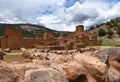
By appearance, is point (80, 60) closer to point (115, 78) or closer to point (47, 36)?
point (115, 78)

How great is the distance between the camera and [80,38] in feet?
137

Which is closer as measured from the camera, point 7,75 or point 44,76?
point 7,75

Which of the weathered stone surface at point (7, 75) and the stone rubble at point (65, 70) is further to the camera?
the stone rubble at point (65, 70)

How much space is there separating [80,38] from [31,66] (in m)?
37.7

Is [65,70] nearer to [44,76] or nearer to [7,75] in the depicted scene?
[44,76]

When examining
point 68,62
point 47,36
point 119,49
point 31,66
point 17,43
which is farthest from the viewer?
point 47,36

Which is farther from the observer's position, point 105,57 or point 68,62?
point 105,57

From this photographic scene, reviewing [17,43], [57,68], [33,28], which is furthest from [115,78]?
[33,28]

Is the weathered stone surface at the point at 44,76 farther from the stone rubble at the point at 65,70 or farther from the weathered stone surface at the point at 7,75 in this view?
the weathered stone surface at the point at 7,75

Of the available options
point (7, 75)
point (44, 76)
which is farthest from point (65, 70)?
point (7, 75)

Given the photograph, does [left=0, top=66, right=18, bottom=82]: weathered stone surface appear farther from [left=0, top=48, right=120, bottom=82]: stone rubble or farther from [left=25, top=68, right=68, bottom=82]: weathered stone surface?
[left=25, top=68, right=68, bottom=82]: weathered stone surface

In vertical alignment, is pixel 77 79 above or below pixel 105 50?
below

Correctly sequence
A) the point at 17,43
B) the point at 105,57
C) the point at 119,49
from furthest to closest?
the point at 17,43
the point at 119,49
the point at 105,57

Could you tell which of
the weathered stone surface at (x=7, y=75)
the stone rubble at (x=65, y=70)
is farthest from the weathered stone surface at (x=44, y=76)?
the weathered stone surface at (x=7, y=75)
